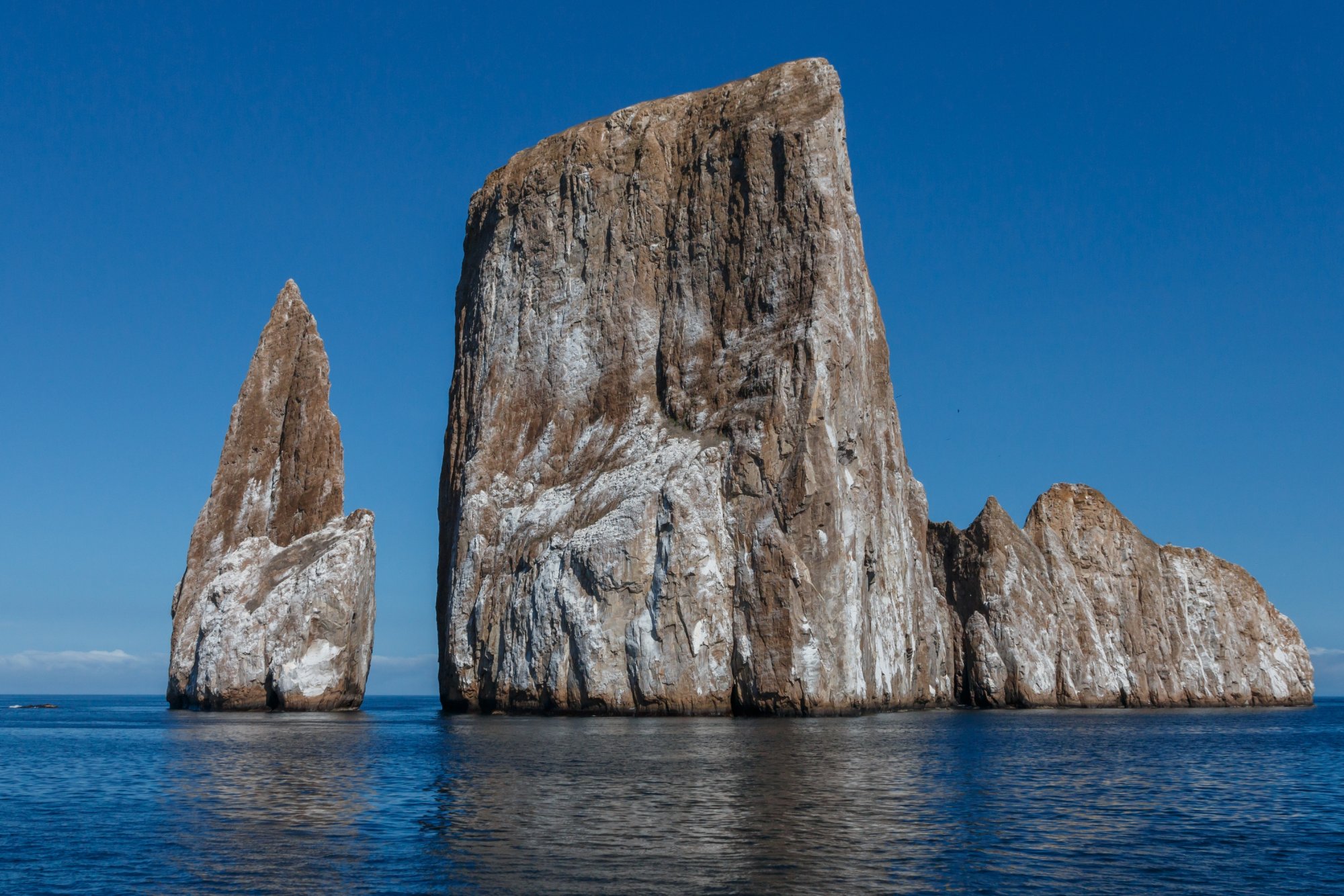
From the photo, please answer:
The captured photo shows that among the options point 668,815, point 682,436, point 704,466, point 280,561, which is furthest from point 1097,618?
point 668,815

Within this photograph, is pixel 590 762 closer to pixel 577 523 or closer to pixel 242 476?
pixel 577 523

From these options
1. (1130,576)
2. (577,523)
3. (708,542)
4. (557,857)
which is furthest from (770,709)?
(1130,576)

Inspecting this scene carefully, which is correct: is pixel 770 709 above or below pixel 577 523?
below

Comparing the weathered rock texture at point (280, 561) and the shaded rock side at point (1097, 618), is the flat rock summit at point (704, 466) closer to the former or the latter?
the shaded rock side at point (1097, 618)

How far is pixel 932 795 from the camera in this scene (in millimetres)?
26922

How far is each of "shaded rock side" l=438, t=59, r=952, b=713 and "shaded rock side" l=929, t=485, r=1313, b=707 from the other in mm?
5361

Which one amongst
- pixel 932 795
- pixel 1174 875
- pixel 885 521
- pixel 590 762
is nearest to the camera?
pixel 1174 875

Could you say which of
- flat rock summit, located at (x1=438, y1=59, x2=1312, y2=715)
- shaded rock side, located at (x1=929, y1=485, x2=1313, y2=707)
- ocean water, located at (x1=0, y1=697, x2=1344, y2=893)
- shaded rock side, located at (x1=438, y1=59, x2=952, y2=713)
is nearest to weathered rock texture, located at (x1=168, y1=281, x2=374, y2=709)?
flat rock summit, located at (x1=438, y1=59, x2=1312, y2=715)

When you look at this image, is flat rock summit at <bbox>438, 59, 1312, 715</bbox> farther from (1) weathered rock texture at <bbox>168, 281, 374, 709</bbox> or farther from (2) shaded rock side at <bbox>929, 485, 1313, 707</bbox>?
(1) weathered rock texture at <bbox>168, 281, 374, 709</bbox>

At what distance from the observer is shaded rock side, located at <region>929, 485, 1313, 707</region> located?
86000mm

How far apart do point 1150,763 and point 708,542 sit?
24.4 m

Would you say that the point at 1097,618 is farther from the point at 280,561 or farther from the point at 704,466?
the point at 280,561

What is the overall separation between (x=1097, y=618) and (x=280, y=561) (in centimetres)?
5841

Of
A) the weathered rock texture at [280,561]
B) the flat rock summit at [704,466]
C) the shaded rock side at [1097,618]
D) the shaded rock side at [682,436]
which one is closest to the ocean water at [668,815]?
the shaded rock side at [682,436]
